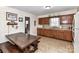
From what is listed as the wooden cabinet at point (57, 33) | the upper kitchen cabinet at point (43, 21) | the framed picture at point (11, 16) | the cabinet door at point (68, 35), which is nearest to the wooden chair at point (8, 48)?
the framed picture at point (11, 16)

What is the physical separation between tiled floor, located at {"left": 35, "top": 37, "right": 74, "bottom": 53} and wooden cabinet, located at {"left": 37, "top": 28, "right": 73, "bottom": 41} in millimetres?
126

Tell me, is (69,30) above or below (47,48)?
above

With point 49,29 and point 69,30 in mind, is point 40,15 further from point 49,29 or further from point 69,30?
point 69,30

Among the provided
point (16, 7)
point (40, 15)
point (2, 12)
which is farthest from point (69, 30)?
point (2, 12)

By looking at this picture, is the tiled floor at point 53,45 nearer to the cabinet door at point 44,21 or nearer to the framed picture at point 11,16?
the cabinet door at point 44,21

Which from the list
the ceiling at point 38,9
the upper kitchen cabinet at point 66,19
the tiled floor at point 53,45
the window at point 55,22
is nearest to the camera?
the ceiling at point 38,9

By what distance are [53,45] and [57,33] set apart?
461 millimetres

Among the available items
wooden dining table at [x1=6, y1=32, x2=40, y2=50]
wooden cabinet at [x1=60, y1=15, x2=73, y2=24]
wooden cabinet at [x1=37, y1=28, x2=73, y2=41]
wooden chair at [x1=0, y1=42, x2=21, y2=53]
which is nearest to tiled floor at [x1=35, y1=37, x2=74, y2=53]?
wooden cabinet at [x1=37, y1=28, x2=73, y2=41]

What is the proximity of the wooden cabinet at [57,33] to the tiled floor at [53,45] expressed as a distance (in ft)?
0.41

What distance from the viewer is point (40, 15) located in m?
2.13

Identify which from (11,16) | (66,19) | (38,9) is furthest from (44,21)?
(11,16)

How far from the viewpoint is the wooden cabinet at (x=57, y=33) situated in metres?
2.01
